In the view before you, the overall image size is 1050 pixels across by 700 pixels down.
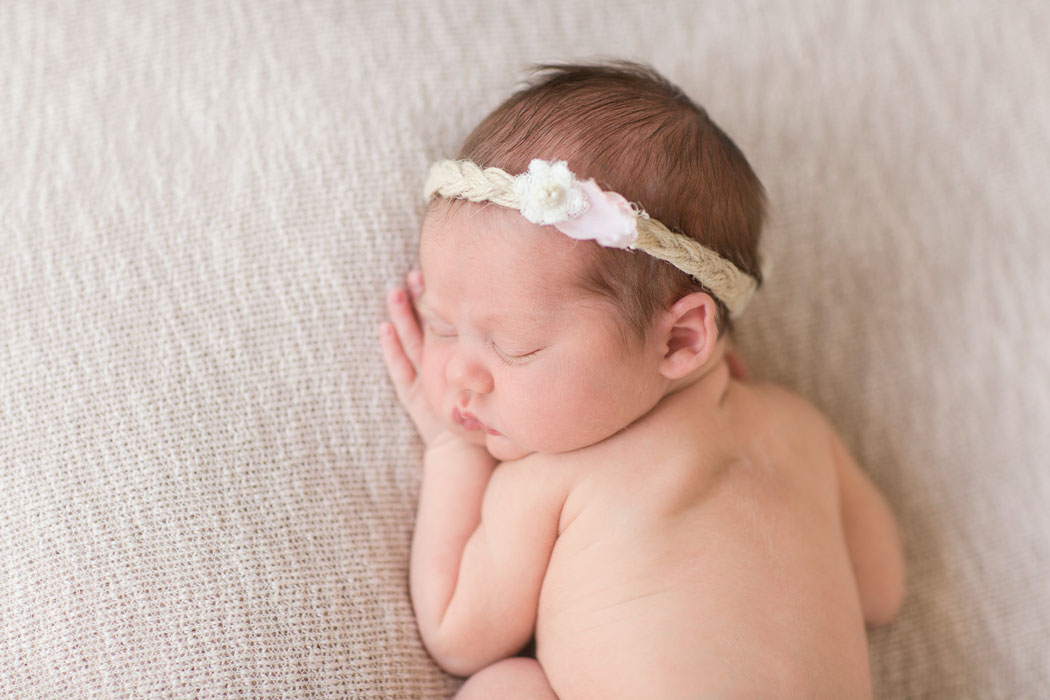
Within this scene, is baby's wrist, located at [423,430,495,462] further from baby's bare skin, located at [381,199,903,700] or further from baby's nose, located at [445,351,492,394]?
baby's nose, located at [445,351,492,394]

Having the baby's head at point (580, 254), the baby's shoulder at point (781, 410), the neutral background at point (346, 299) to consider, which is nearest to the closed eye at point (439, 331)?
the baby's head at point (580, 254)

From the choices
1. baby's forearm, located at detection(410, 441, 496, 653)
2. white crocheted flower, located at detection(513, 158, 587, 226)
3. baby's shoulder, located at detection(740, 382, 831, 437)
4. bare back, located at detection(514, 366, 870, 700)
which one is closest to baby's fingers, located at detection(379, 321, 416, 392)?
baby's forearm, located at detection(410, 441, 496, 653)

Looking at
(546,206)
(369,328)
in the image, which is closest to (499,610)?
(369,328)

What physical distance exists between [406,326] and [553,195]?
0.38 m

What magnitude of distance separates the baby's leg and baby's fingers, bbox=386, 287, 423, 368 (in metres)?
→ 0.44

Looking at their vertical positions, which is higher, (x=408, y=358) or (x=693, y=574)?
(x=408, y=358)

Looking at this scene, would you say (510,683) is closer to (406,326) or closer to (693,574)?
(693,574)

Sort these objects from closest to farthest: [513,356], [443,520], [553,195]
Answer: [553,195]
[513,356]
[443,520]

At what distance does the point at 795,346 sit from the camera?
150cm

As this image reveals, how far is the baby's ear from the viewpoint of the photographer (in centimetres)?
109

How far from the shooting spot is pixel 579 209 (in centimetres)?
98

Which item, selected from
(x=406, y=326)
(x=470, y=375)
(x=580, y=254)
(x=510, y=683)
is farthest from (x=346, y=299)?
(x=510, y=683)

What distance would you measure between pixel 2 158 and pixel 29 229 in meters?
0.14

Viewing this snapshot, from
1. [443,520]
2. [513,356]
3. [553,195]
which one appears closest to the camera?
[553,195]
